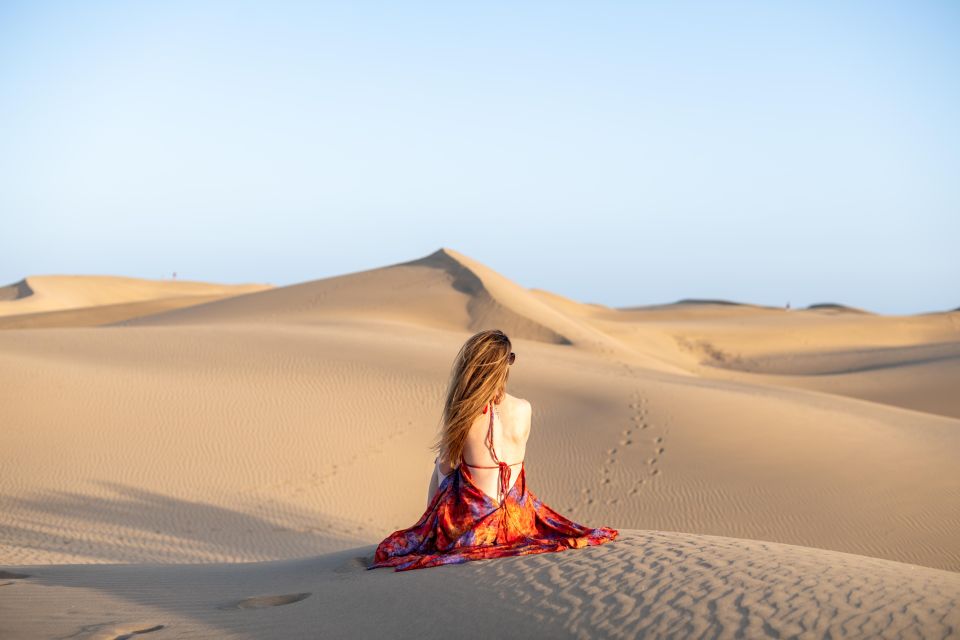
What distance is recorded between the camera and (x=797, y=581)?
17.2 feet

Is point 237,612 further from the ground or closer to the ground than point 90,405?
closer to the ground

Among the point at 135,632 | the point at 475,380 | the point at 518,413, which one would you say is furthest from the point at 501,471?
the point at 135,632

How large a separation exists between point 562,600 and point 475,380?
139cm

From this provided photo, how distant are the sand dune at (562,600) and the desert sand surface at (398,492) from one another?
2 cm

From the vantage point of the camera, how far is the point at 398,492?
12.6 metres

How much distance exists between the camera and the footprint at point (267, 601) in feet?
19.3

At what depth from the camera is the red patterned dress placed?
5973 millimetres

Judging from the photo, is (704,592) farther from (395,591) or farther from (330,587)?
(330,587)

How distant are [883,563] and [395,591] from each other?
10.2 ft

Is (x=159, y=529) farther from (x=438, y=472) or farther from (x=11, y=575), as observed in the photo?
(x=438, y=472)

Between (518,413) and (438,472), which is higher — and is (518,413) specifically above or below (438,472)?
above

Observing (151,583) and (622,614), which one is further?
(151,583)

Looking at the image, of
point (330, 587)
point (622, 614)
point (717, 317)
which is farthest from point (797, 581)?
point (717, 317)

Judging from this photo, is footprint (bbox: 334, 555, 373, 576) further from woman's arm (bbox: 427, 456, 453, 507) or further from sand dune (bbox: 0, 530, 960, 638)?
woman's arm (bbox: 427, 456, 453, 507)
